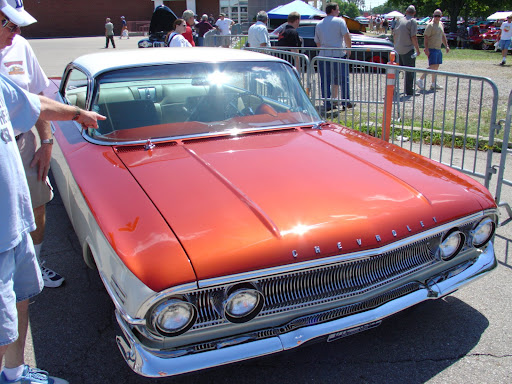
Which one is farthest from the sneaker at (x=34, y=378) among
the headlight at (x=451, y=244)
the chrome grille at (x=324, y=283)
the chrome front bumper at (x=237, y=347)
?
the headlight at (x=451, y=244)

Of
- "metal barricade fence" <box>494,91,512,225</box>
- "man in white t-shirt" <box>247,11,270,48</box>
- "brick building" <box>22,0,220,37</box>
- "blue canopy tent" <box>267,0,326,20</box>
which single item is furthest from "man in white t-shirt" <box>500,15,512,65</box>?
"brick building" <box>22,0,220,37</box>

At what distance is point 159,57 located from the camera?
377 centimetres

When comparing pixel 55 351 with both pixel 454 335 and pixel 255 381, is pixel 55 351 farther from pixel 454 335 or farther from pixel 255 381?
pixel 454 335

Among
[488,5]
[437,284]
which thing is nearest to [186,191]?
[437,284]

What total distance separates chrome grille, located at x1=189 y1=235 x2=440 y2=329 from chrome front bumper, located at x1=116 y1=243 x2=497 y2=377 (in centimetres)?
8

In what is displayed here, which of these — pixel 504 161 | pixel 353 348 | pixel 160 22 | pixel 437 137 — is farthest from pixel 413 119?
pixel 160 22

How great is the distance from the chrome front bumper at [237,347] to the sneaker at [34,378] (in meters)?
0.47

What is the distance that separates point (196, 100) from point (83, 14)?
4792 cm

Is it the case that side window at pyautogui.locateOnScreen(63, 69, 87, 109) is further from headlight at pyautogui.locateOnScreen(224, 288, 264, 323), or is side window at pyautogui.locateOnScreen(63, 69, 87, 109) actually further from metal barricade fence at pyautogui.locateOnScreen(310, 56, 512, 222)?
metal barricade fence at pyautogui.locateOnScreen(310, 56, 512, 222)

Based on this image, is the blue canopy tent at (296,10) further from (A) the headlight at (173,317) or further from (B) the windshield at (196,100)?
(A) the headlight at (173,317)

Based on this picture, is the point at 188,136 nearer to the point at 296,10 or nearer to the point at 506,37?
the point at 296,10

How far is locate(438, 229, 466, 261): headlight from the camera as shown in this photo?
2.70 metres

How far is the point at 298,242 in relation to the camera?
222 centimetres

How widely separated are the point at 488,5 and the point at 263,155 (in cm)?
4627
